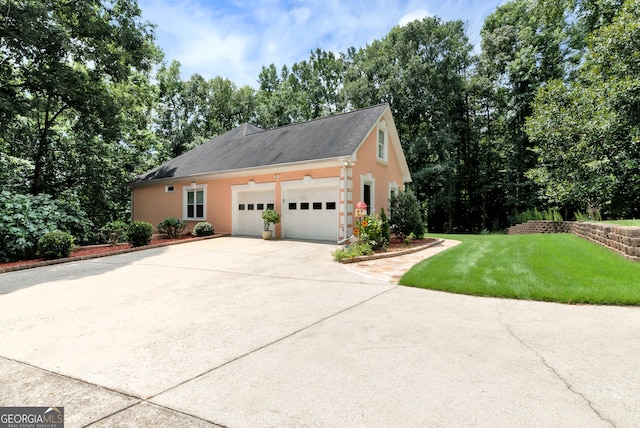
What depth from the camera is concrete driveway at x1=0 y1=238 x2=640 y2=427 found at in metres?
2.09

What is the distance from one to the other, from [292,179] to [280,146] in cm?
285

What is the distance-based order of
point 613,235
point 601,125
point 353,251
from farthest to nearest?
point 601,125 → point 353,251 → point 613,235

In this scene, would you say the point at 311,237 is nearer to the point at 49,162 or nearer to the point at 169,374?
the point at 169,374

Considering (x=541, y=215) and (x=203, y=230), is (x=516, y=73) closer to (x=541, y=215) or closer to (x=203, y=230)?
(x=541, y=215)

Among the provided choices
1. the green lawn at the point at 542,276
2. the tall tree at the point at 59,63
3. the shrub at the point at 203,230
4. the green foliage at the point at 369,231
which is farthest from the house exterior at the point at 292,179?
the green lawn at the point at 542,276

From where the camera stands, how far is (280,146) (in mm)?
15367

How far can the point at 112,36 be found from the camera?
1361cm

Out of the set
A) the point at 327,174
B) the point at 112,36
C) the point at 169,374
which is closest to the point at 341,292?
the point at 169,374

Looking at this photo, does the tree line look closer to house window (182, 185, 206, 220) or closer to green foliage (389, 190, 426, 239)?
house window (182, 185, 206, 220)

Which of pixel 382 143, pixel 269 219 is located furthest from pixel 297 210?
pixel 382 143

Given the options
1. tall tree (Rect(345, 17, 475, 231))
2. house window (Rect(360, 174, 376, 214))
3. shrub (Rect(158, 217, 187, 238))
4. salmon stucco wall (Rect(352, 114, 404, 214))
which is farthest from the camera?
tall tree (Rect(345, 17, 475, 231))

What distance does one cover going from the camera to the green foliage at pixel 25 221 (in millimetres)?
9109

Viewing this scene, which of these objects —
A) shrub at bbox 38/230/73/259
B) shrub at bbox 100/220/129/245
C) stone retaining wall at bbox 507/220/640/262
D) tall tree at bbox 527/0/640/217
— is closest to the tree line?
tall tree at bbox 527/0/640/217

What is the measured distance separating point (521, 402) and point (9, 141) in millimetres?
21923
